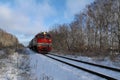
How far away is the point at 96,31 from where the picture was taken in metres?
55.0

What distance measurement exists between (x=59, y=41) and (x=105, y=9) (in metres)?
24.6

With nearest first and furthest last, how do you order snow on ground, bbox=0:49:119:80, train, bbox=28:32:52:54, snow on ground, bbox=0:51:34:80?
snow on ground, bbox=0:51:34:80 → snow on ground, bbox=0:49:119:80 → train, bbox=28:32:52:54

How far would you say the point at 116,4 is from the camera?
44219mm

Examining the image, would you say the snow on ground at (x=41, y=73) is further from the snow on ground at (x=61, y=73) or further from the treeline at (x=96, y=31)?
the treeline at (x=96, y=31)

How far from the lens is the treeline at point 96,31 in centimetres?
4201

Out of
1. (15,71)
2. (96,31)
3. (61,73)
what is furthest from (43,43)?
(61,73)

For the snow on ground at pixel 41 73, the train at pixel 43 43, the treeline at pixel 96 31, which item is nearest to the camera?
the snow on ground at pixel 41 73

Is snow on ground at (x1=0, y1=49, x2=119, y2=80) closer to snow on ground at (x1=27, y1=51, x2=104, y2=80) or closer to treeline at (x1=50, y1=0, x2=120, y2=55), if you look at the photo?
snow on ground at (x1=27, y1=51, x2=104, y2=80)

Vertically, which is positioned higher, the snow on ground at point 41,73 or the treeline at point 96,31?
the treeline at point 96,31

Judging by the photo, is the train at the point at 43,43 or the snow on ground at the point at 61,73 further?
the train at the point at 43,43

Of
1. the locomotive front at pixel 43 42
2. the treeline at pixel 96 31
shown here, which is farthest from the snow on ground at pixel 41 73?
the locomotive front at pixel 43 42

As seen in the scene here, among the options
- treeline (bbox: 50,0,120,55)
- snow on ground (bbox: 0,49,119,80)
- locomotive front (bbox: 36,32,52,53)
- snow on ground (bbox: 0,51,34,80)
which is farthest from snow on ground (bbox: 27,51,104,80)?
locomotive front (bbox: 36,32,52,53)

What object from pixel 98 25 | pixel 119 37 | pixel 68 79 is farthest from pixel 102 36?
pixel 68 79

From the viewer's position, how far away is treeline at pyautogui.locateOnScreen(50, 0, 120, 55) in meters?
42.0
